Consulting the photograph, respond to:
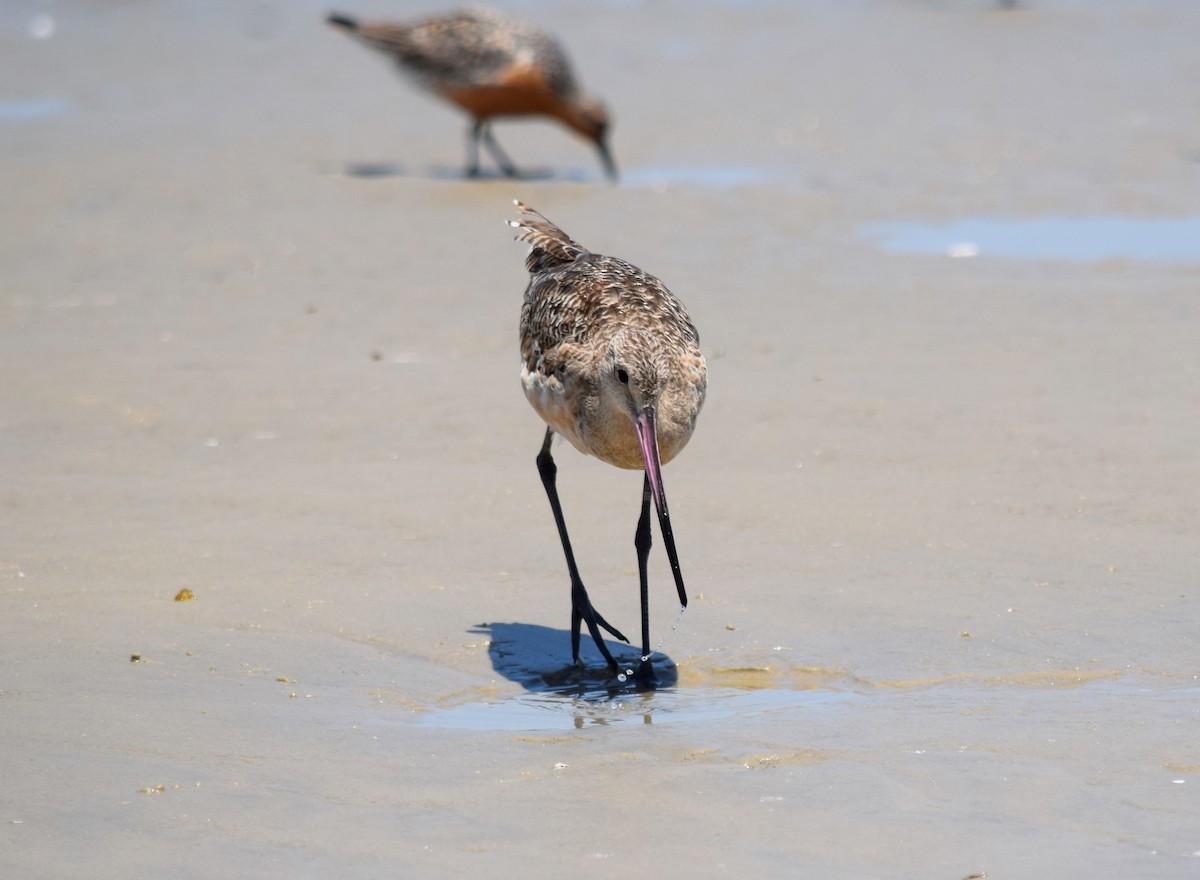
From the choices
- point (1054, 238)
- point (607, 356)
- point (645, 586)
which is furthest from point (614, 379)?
point (1054, 238)

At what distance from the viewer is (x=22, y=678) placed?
443 centimetres

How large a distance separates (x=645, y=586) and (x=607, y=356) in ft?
2.28

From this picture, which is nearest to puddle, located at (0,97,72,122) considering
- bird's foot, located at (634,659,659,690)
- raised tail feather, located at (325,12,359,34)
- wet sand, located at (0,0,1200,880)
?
wet sand, located at (0,0,1200,880)

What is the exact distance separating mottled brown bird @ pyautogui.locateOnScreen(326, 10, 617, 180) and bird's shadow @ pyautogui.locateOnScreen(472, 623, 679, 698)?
7571 mm

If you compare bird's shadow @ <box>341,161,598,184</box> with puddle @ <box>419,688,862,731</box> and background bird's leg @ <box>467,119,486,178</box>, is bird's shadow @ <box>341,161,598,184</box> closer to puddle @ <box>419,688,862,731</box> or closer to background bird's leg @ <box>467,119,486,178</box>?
background bird's leg @ <box>467,119,486,178</box>

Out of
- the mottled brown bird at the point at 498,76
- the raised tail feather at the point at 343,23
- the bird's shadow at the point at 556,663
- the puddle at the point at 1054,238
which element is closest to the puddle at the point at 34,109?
the raised tail feather at the point at 343,23

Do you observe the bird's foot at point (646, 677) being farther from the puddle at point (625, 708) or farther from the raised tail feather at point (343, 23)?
the raised tail feather at point (343, 23)

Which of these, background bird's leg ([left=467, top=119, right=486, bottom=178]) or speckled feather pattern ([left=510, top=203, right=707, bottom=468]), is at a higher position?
speckled feather pattern ([left=510, top=203, right=707, bottom=468])

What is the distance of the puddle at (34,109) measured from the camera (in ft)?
47.2

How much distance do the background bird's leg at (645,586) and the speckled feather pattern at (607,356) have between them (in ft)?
0.58

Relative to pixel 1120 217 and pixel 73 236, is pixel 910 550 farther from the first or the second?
pixel 73 236

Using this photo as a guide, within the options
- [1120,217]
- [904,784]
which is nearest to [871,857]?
[904,784]

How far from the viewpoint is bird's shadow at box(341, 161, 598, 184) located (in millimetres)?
12258

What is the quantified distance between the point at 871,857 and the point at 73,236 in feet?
26.8
